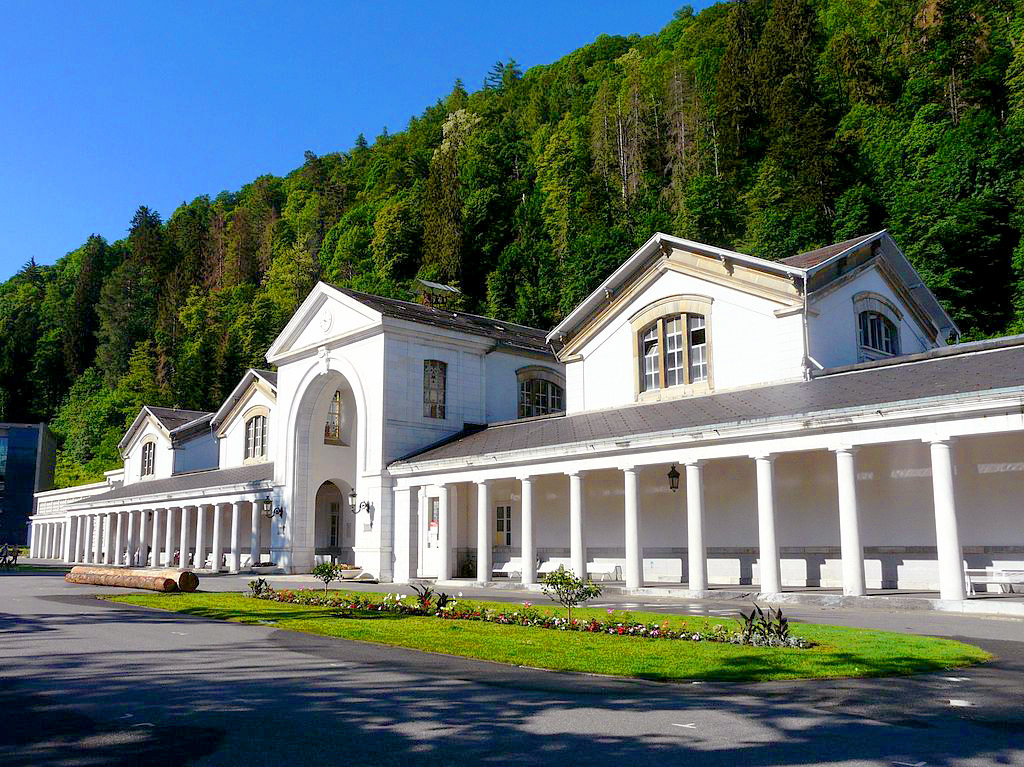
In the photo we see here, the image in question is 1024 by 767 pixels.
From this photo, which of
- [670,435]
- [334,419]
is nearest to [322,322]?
[334,419]

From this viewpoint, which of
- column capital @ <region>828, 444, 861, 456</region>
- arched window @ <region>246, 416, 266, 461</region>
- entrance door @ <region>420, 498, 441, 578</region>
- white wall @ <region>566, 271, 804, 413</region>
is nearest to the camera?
column capital @ <region>828, 444, 861, 456</region>

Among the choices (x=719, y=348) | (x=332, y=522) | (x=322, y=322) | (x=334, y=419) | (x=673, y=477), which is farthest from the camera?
(x=332, y=522)

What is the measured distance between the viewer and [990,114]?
4900 centimetres

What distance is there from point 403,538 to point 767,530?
13745 millimetres

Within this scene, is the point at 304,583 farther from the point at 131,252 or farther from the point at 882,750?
the point at 131,252

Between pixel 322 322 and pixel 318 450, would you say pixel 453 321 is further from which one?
pixel 318 450

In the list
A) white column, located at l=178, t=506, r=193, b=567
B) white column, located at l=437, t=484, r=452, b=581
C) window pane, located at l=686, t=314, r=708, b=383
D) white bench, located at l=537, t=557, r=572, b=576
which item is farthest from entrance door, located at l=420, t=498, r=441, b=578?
white column, located at l=178, t=506, r=193, b=567

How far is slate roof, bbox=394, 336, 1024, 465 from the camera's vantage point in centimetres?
1621

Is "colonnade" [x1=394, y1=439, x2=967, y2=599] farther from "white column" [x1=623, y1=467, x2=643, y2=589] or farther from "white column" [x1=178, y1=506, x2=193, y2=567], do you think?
"white column" [x1=178, y1=506, x2=193, y2=567]

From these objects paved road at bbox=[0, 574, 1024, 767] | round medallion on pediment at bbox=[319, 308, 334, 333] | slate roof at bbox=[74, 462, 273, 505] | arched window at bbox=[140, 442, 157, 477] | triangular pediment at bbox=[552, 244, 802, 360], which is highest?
round medallion on pediment at bbox=[319, 308, 334, 333]

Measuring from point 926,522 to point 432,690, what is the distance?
46.4 feet

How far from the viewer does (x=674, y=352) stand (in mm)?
25234

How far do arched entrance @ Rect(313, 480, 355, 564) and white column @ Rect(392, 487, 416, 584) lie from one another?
33.3ft

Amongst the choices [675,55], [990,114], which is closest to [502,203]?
[675,55]
